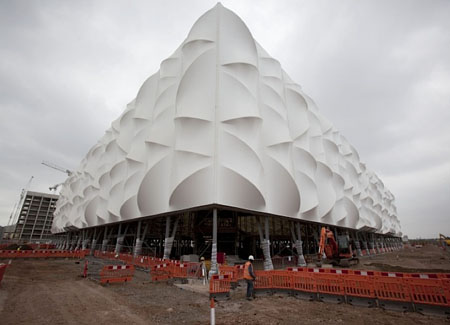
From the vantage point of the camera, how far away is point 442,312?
6707 millimetres

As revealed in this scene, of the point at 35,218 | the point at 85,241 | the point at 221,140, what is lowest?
the point at 85,241

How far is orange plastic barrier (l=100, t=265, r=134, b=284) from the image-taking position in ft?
41.6

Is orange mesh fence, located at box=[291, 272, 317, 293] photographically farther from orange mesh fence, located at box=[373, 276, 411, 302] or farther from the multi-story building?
the multi-story building

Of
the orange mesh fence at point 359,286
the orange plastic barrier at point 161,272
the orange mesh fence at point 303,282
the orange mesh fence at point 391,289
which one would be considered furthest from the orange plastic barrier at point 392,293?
the orange plastic barrier at point 161,272

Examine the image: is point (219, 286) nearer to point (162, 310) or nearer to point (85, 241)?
point (162, 310)

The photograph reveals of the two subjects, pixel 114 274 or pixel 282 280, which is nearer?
pixel 282 280

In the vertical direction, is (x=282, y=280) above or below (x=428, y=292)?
below

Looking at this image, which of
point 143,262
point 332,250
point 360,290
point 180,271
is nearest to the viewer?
point 360,290

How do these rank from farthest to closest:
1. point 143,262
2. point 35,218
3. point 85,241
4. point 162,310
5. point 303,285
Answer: point 35,218 → point 85,241 → point 143,262 → point 303,285 → point 162,310

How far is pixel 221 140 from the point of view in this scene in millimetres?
19672

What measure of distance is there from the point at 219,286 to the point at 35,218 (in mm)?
137559

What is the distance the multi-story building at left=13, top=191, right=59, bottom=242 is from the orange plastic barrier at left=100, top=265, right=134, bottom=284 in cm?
12289

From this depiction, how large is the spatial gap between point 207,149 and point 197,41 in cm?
1183

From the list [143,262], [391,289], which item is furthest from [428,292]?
[143,262]
